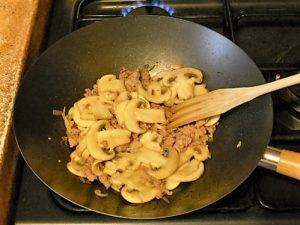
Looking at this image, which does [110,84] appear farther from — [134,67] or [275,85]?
A: [275,85]

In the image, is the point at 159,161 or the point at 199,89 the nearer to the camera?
the point at 159,161

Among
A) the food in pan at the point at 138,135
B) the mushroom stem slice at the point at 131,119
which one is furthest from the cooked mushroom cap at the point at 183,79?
the mushroom stem slice at the point at 131,119

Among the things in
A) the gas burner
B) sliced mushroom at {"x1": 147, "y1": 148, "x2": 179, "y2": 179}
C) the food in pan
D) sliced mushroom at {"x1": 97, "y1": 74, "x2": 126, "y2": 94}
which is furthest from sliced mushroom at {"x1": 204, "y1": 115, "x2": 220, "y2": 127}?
the gas burner

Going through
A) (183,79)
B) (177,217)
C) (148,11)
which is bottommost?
(177,217)

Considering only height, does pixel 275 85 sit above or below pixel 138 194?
above

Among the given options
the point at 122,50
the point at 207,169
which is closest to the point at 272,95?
the point at 207,169

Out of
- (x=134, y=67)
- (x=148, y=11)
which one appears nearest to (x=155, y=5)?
(x=148, y=11)
